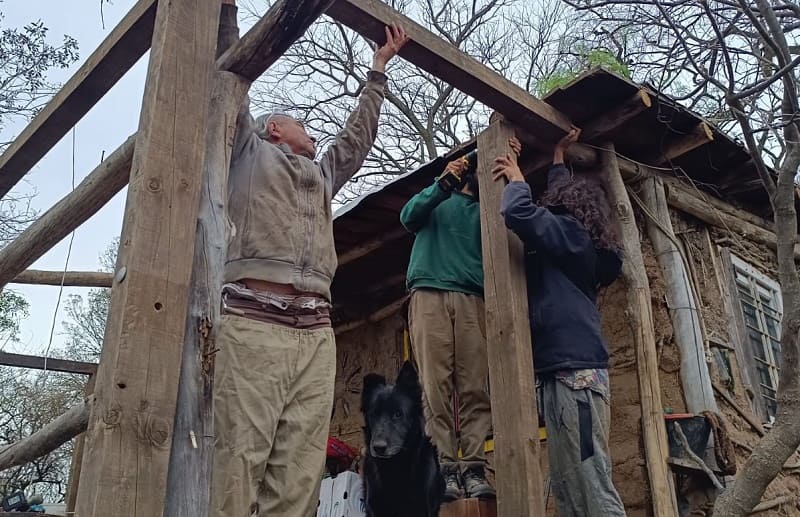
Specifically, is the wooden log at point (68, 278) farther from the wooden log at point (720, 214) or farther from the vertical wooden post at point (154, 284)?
the wooden log at point (720, 214)

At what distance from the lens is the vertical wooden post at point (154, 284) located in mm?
2066

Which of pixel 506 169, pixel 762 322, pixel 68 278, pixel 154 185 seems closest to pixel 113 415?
pixel 154 185

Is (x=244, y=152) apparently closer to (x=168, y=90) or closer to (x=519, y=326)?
(x=168, y=90)

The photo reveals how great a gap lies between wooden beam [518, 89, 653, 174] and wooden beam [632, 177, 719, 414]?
2.36ft

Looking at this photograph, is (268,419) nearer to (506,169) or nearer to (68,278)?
(506,169)

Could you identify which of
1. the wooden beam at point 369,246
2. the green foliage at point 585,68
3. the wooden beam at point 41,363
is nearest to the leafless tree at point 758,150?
the green foliage at point 585,68

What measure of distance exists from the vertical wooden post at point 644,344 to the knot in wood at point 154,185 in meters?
3.53

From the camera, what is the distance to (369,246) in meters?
6.85

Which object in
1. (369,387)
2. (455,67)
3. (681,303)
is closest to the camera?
(455,67)

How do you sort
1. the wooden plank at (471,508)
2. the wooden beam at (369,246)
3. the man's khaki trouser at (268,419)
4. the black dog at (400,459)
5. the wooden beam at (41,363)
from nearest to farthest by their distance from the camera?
the man's khaki trouser at (268,419) → the wooden plank at (471,508) → the black dog at (400,459) → the wooden beam at (369,246) → the wooden beam at (41,363)

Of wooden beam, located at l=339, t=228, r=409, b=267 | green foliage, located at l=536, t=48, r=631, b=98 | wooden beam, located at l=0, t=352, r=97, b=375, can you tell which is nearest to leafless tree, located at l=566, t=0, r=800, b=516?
green foliage, located at l=536, t=48, r=631, b=98

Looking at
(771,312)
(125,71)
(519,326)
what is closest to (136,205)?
(125,71)

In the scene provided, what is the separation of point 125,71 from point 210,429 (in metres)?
2.02

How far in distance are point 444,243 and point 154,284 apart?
7.81ft
